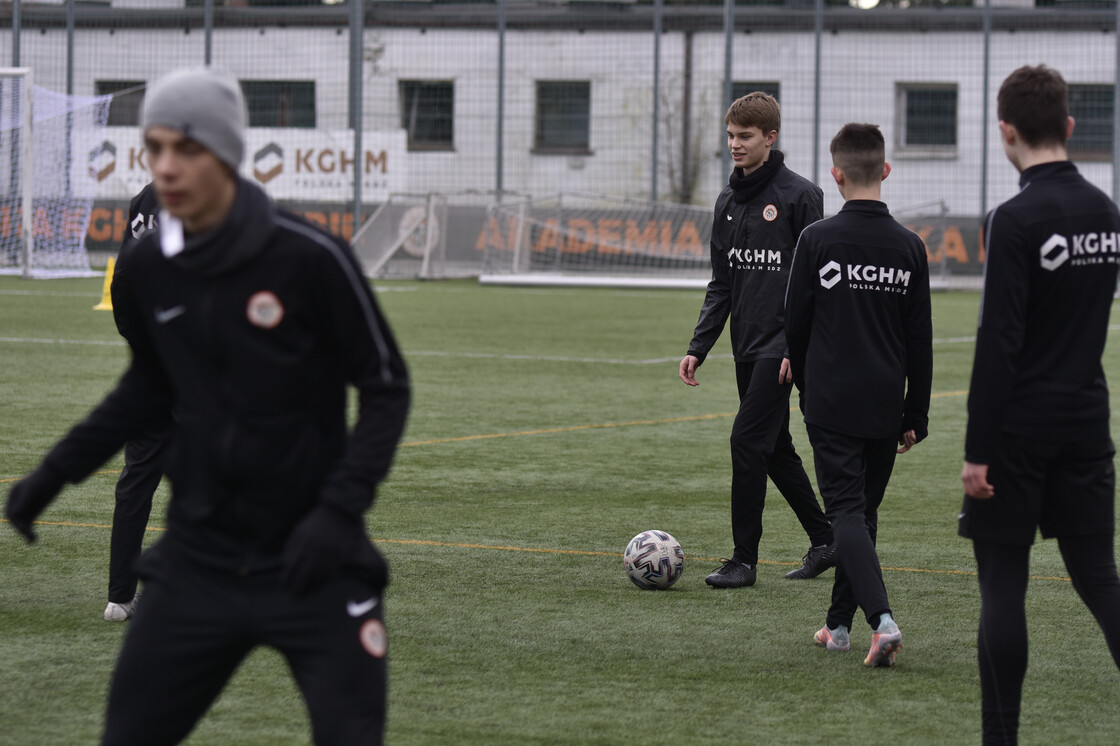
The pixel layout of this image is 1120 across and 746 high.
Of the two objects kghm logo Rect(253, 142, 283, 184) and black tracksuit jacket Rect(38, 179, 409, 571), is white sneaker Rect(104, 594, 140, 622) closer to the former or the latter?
black tracksuit jacket Rect(38, 179, 409, 571)

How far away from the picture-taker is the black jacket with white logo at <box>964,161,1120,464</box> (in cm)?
371

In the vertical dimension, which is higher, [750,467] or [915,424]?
[915,424]

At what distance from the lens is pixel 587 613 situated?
580 cm

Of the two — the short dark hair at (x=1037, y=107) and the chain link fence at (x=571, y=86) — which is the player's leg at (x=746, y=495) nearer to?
the short dark hair at (x=1037, y=107)

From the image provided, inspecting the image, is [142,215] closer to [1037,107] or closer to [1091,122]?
[1037,107]

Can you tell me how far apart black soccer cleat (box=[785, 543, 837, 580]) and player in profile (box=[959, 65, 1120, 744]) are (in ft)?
8.67

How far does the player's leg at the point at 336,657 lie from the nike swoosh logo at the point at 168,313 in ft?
1.80

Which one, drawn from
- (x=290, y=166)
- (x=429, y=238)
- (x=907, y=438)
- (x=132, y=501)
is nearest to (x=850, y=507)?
(x=907, y=438)

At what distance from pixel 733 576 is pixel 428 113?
2648cm

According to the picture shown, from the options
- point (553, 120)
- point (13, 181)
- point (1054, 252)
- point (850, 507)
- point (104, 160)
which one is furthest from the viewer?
point (553, 120)

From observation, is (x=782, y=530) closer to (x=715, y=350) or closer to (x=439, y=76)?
(x=715, y=350)

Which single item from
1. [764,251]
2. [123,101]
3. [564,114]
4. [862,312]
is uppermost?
[123,101]

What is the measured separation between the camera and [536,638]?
5.39 meters

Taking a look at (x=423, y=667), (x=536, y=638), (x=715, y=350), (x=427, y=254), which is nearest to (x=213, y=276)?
(x=423, y=667)
